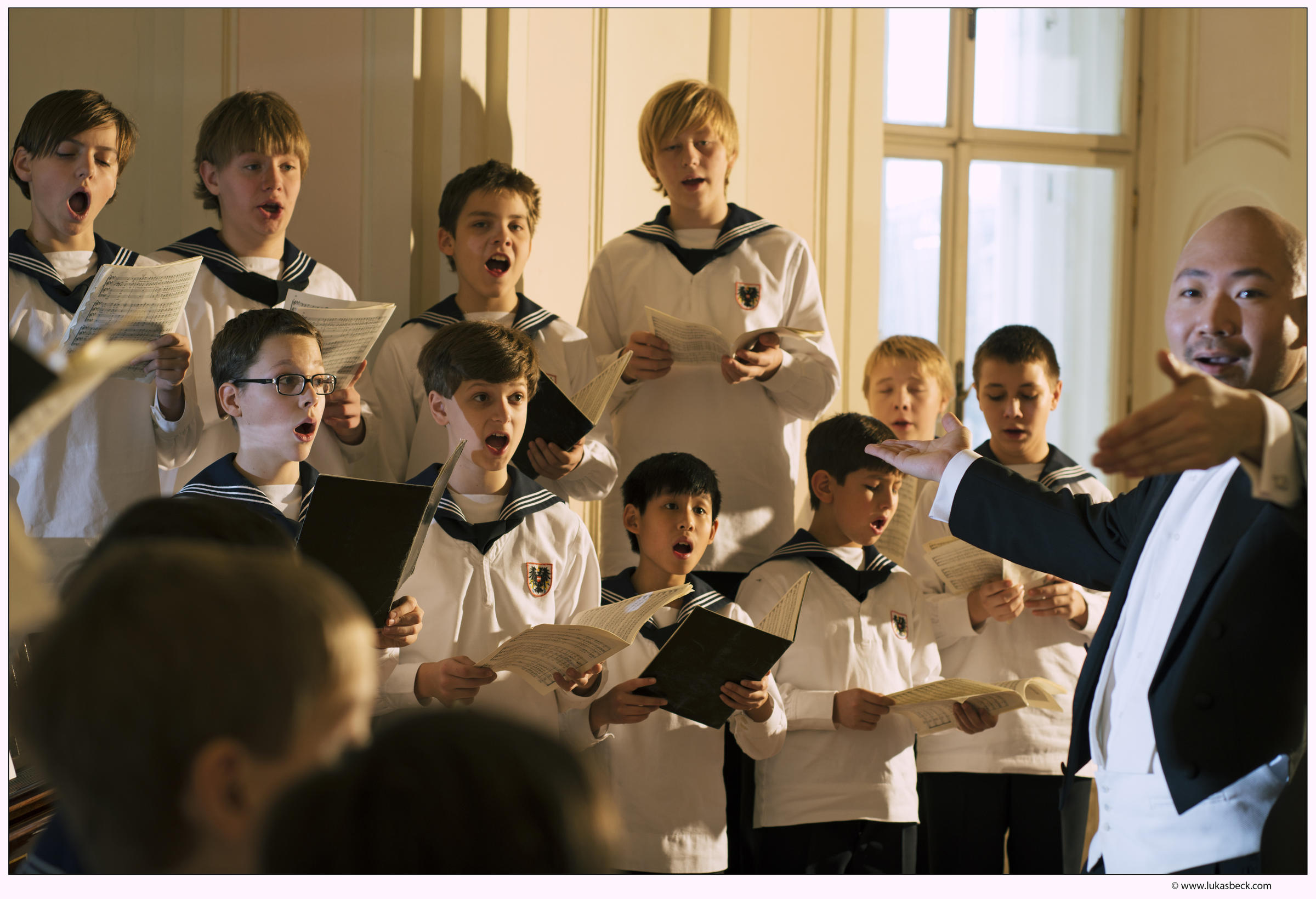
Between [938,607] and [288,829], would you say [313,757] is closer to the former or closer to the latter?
[288,829]

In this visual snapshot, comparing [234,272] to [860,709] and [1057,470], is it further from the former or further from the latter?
[1057,470]

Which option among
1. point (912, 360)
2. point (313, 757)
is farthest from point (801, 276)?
point (313, 757)

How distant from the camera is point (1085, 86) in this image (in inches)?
213

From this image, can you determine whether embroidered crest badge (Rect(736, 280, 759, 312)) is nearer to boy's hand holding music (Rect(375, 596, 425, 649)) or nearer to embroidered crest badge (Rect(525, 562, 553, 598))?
embroidered crest badge (Rect(525, 562, 553, 598))

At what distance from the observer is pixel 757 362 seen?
2.99 m

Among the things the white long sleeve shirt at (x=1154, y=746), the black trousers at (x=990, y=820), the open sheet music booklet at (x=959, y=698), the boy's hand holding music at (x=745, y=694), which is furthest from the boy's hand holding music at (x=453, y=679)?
the black trousers at (x=990, y=820)

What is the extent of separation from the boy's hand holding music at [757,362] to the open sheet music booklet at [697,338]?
0.02 m

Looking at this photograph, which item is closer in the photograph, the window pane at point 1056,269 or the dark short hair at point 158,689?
the dark short hair at point 158,689

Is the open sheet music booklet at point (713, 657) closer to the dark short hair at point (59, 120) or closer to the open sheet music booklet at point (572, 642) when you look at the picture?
the open sheet music booklet at point (572, 642)

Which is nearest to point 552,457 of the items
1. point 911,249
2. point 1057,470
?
point 1057,470

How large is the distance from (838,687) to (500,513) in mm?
945

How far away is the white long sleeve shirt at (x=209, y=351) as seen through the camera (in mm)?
2693

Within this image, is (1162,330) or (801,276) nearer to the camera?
(801,276)

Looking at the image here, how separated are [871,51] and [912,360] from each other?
156 cm
